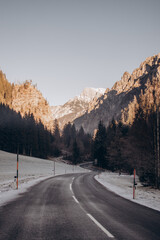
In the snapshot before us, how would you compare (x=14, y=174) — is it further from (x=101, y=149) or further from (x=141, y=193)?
(x=101, y=149)

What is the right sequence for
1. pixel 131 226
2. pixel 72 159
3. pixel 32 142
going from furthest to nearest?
pixel 72 159
pixel 32 142
pixel 131 226

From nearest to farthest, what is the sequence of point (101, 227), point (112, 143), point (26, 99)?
point (101, 227), point (112, 143), point (26, 99)

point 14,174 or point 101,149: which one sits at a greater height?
point 101,149

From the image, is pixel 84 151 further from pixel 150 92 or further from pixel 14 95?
pixel 150 92

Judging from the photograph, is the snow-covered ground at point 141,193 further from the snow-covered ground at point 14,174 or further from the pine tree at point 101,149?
the pine tree at point 101,149

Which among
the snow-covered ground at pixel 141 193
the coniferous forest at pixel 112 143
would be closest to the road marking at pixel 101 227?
the snow-covered ground at pixel 141 193

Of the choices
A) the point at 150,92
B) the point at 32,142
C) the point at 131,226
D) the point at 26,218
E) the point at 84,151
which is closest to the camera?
the point at 131,226

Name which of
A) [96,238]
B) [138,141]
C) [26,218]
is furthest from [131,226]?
[138,141]

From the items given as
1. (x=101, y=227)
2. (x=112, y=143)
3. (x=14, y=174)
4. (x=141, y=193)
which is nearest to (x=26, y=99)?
(x=112, y=143)

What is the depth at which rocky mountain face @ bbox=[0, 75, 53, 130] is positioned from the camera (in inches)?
6329

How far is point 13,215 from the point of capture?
744cm

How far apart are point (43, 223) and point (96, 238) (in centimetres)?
216

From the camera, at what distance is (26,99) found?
164 m

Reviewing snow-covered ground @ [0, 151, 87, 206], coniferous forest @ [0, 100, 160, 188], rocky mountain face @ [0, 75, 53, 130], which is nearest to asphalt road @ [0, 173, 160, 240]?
snow-covered ground @ [0, 151, 87, 206]
